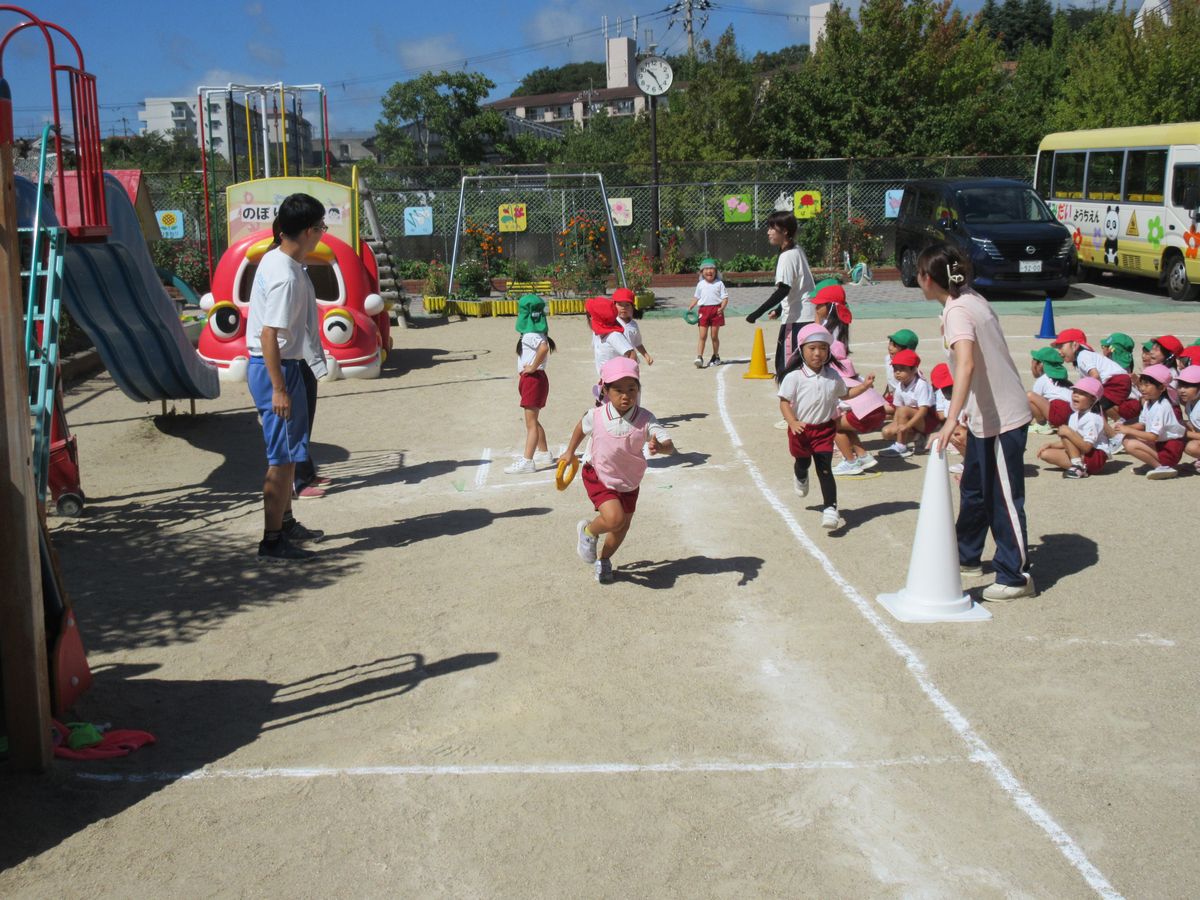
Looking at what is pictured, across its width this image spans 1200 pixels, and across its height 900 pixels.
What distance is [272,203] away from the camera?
15.7m

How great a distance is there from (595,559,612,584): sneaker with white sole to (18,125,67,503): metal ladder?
9.81 feet

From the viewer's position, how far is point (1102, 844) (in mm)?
3965

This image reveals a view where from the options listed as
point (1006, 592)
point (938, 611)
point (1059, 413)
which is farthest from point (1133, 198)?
point (938, 611)

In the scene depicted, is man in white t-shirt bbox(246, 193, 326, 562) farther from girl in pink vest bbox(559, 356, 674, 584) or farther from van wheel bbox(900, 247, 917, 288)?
van wheel bbox(900, 247, 917, 288)

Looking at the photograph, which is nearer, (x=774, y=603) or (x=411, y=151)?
(x=774, y=603)

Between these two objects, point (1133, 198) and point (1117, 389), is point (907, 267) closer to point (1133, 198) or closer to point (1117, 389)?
point (1133, 198)

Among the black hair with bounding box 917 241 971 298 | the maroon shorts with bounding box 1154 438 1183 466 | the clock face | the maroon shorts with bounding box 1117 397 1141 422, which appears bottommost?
the maroon shorts with bounding box 1154 438 1183 466

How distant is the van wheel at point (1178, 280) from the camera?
20.6 metres

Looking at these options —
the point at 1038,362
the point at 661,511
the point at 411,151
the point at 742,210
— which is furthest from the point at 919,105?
the point at 411,151

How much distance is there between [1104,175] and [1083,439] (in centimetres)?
Result: 1595

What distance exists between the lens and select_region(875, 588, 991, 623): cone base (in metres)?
6.11

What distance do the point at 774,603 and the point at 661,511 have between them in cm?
203

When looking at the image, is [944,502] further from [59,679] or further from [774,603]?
[59,679]

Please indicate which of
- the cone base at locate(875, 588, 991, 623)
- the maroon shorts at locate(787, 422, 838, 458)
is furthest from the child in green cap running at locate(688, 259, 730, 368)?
the cone base at locate(875, 588, 991, 623)
